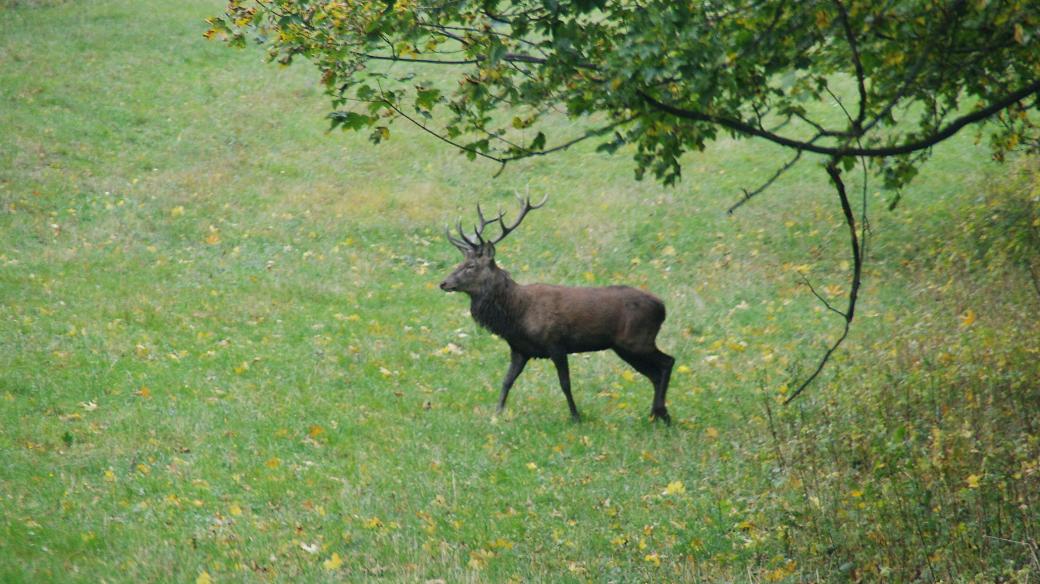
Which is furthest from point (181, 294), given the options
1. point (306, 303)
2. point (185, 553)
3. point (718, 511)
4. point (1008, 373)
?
point (1008, 373)

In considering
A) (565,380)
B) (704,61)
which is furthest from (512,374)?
(704,61)

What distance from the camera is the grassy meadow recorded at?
851 cm

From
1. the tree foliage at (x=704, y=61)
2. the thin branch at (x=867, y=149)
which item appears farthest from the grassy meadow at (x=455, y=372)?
the thin branch at (x=867, y=149)

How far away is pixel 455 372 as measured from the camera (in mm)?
14891

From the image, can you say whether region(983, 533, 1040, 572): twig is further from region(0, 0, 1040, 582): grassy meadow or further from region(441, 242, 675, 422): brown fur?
region(441, 242, 675, 422): brown fur

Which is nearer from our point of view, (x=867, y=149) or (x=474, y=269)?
(x=867, y=149)

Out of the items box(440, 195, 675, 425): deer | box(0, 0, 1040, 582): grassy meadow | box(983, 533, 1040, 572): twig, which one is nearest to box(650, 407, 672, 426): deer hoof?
box(440, 195, 675, 425): deer

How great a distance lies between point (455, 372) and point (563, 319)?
2.47 meters

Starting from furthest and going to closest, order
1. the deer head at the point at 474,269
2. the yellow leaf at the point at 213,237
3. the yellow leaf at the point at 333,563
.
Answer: the yellow leaf at the point at 213,237 → the deer head at the point at 474,269 → the yellow leaf at the point at 333,563

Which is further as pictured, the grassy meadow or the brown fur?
the brown fur

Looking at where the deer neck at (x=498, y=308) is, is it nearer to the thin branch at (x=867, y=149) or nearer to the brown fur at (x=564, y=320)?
the brown fur at (x=564, y=320)

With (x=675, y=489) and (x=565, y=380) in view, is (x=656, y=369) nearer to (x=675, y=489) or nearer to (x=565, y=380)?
(x=565, y=380)

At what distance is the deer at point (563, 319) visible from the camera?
1284 cm

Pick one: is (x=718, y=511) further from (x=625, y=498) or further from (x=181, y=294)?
(x=181, y=294)
